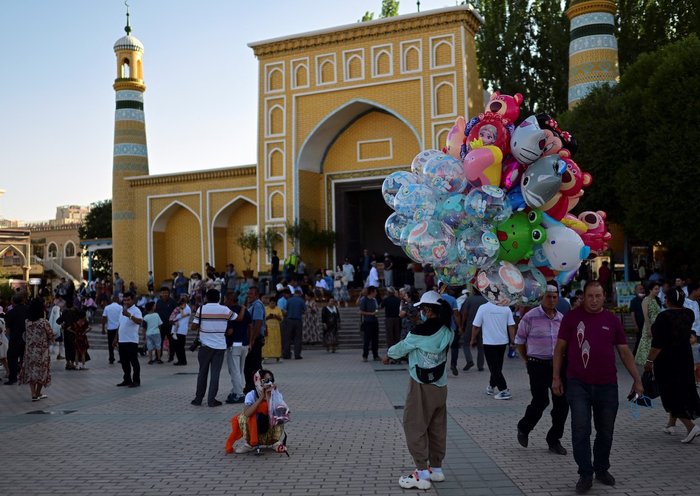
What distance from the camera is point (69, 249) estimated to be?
57.8 m

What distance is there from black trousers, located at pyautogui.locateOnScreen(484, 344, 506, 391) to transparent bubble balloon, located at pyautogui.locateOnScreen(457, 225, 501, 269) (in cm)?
411

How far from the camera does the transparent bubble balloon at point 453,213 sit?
20.0 feet

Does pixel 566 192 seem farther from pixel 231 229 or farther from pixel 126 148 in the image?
pixel 126 148

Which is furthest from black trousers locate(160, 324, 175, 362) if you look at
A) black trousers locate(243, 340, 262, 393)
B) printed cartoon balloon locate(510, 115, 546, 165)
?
printed cartoon balloon locate(510, 115, 546, 165)

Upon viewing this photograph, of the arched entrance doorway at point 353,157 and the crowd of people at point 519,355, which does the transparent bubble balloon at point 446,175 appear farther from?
the arched entrance doorway at point 353,157

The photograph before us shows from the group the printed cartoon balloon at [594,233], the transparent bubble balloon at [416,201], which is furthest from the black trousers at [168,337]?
the printed cartoon balloon at [594,233]

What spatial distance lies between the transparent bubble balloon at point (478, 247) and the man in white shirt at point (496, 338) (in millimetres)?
4156

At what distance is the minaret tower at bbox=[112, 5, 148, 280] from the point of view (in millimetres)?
31609

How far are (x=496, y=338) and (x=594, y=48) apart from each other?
17.3 metres

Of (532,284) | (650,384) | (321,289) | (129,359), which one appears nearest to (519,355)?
(650,384)

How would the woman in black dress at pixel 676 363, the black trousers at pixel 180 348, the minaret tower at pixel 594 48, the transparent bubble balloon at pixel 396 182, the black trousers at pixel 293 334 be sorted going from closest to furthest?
the transparent bubble balloon at pixel 396 182
the woman in black dress at pixel 676 363
the black trousers at pixel 180 348
the black trousers at pixel 293 334
the minaret tower at pixel 594 48

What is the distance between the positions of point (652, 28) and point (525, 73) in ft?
17.8

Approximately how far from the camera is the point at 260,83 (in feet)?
94.5

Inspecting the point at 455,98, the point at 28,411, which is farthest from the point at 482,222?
the point at 455,98
